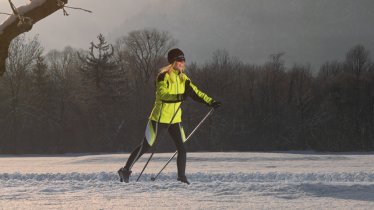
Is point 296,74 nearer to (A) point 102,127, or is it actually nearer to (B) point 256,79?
(B) point 256,79

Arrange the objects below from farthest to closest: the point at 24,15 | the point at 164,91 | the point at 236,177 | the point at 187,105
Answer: the point at 187,105 < the point at 236,177 < the point at 164,91 < the point at 24,15

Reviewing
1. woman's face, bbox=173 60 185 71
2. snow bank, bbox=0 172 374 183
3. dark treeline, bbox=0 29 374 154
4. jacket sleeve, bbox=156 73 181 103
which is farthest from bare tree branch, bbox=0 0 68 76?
dark treeline, bbox=0 29 374 154

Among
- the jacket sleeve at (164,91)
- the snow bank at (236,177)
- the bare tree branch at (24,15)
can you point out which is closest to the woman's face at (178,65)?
the jacket sleeve at (164,91)

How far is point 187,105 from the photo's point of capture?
52250 mm

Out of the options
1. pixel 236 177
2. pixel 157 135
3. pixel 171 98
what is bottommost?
pixel 236 177

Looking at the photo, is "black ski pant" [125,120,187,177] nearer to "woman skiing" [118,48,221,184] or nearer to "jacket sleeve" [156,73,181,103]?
"woman skiing" [118,48,221,184]

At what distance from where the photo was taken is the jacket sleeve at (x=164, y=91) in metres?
7.87

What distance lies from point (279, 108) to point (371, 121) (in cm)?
888

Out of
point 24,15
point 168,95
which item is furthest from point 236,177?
point 24,15

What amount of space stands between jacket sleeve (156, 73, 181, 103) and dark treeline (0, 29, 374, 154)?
125ft

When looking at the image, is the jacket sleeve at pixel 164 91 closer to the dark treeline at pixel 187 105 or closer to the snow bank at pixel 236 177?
the snow bank at pixel 236 177

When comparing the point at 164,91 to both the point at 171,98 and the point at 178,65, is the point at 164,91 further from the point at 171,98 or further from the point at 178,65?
the point at 178,65

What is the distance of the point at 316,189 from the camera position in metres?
8.23

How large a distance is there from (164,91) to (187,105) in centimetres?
4436
